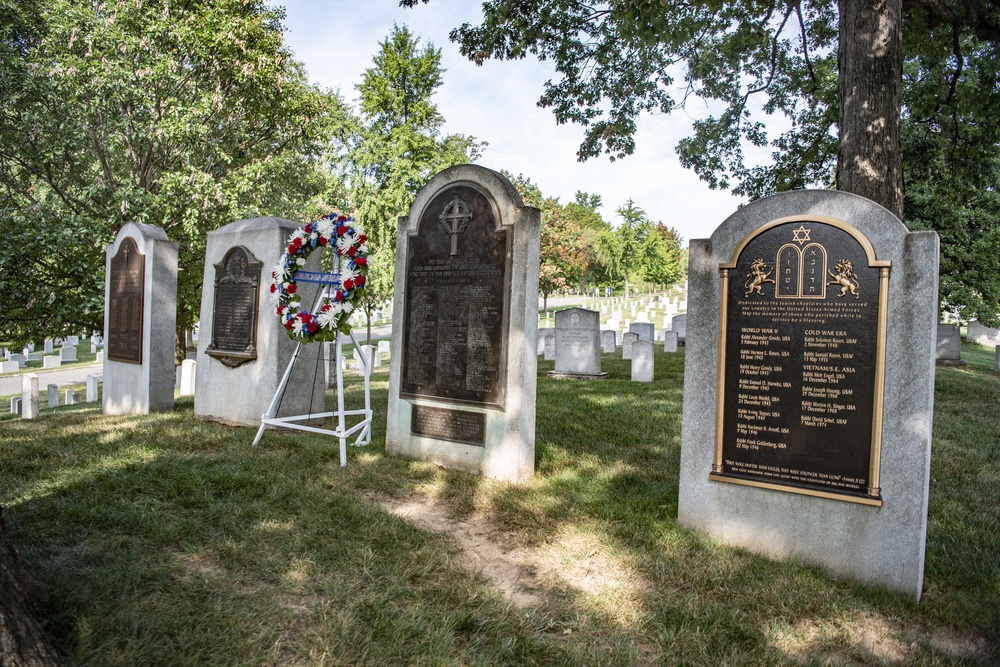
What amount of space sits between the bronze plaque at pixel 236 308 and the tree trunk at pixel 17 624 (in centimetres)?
492

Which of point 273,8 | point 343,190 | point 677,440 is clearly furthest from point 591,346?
point 343,190

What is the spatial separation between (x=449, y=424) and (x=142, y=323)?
5039 mm

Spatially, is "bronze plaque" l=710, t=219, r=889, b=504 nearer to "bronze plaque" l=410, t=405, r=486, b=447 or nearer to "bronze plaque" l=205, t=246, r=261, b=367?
"bronze plaque" l=410, t=405, r=486, b=447

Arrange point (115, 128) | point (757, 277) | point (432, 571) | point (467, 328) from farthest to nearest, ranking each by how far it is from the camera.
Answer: point (115, 128), point (467, 328), point (757, 277), point (432, 571)

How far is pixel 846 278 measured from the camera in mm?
3434

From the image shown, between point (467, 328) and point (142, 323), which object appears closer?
point (467, 328)

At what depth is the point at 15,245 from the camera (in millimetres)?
10359

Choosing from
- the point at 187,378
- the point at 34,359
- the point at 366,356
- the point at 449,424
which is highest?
the point at 366,356

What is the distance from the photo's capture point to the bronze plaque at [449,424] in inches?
207

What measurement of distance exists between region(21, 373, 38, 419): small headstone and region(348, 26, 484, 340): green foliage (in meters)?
10.3

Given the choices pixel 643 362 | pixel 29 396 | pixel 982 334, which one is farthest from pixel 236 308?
pixel 982 334

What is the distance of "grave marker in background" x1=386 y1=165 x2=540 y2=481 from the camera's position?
5.09 metres

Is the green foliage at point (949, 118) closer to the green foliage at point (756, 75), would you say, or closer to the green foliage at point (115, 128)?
the green foliage at point (756, 75)

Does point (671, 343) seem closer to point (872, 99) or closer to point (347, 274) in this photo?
point (872, 99)
